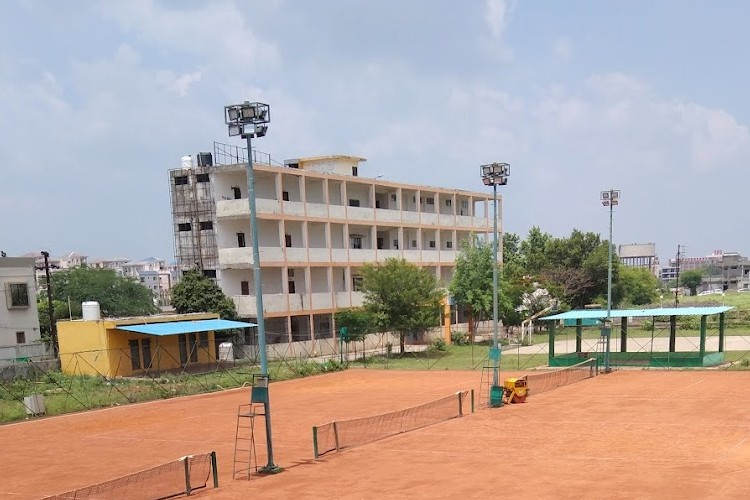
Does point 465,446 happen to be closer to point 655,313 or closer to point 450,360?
point 655,313

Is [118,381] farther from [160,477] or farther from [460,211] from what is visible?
[460,211]

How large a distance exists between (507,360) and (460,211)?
31036 mm

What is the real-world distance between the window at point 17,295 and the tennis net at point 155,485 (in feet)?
133

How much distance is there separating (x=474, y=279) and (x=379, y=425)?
122 feet

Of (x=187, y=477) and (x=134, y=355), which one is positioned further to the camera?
(x=134, y=355)

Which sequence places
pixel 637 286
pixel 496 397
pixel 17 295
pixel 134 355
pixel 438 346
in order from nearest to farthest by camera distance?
pixel 496 397
pixel 134 355
pixel 17 295
pixel 438 346
pixel 637 286

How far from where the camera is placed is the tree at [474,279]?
59594mm

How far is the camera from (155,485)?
17.1m

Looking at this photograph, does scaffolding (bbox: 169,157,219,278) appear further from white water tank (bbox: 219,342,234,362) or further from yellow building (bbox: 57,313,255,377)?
yellow building (bbox: 57,313,255,377)

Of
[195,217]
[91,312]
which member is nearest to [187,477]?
[91,312]

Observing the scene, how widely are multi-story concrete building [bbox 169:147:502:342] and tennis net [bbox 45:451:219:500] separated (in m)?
32.4

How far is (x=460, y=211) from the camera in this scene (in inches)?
2945

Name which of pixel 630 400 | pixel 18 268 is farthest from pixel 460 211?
pixel 630 400

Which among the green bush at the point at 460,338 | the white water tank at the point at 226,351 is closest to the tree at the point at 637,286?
the green bush at the point at 460,338
